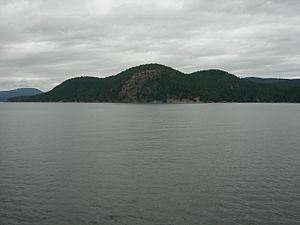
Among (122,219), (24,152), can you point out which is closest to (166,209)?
(122,219)

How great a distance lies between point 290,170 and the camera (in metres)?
42.1

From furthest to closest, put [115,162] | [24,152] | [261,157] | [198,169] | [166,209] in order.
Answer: [24,152], [261,157], [115,162], [198,169], [166,209]

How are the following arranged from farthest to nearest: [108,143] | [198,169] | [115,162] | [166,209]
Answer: [108,143], [115,162], [198,169], [166,209]

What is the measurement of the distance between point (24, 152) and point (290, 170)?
128 feet

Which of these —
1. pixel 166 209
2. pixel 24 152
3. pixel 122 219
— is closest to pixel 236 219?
pixel 166 209

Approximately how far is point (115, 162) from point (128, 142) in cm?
2019

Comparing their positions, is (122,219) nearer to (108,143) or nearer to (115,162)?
(115,162)

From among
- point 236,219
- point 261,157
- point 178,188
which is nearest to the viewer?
point 236,219

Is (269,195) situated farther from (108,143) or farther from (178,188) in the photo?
(108,143)

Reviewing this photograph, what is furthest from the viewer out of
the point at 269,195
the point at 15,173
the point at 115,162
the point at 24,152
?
the point at 24,152

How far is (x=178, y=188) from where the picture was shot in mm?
35156

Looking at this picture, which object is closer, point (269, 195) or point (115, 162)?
point (269, 195)

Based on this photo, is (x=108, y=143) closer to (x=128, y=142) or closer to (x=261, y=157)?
(x=128, y=142)

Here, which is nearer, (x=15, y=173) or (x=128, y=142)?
(x=15, y=173)
